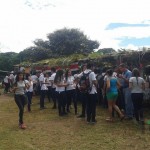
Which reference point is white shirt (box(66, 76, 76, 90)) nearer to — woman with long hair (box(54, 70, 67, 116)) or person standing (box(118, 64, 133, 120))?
woman with long hair (box(54, 70, 67, 116))

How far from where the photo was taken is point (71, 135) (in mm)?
A: 9648

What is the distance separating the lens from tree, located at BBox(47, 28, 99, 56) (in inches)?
1745

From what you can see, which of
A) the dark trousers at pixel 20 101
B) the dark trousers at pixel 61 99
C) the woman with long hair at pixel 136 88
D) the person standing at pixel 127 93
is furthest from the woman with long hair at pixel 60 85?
the woman with long hair at pixel 136 88

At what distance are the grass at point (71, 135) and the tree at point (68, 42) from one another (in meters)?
32.1

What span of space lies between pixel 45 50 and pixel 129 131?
33.4m

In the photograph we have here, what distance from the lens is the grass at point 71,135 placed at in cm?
841

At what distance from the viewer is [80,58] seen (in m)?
19.3

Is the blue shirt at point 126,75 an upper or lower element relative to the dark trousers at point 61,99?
upper

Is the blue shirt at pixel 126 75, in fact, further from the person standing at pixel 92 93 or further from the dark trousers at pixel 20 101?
the dark trousers at pixel 20 101

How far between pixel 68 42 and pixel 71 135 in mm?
35555

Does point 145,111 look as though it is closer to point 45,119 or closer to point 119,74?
point 119,74

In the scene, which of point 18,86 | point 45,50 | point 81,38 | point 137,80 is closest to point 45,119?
point 18,86

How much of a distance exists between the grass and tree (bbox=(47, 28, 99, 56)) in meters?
32.1

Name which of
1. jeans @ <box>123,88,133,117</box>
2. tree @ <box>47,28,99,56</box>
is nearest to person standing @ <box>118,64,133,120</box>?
jeans @ <box>123,88,133,117</box>
